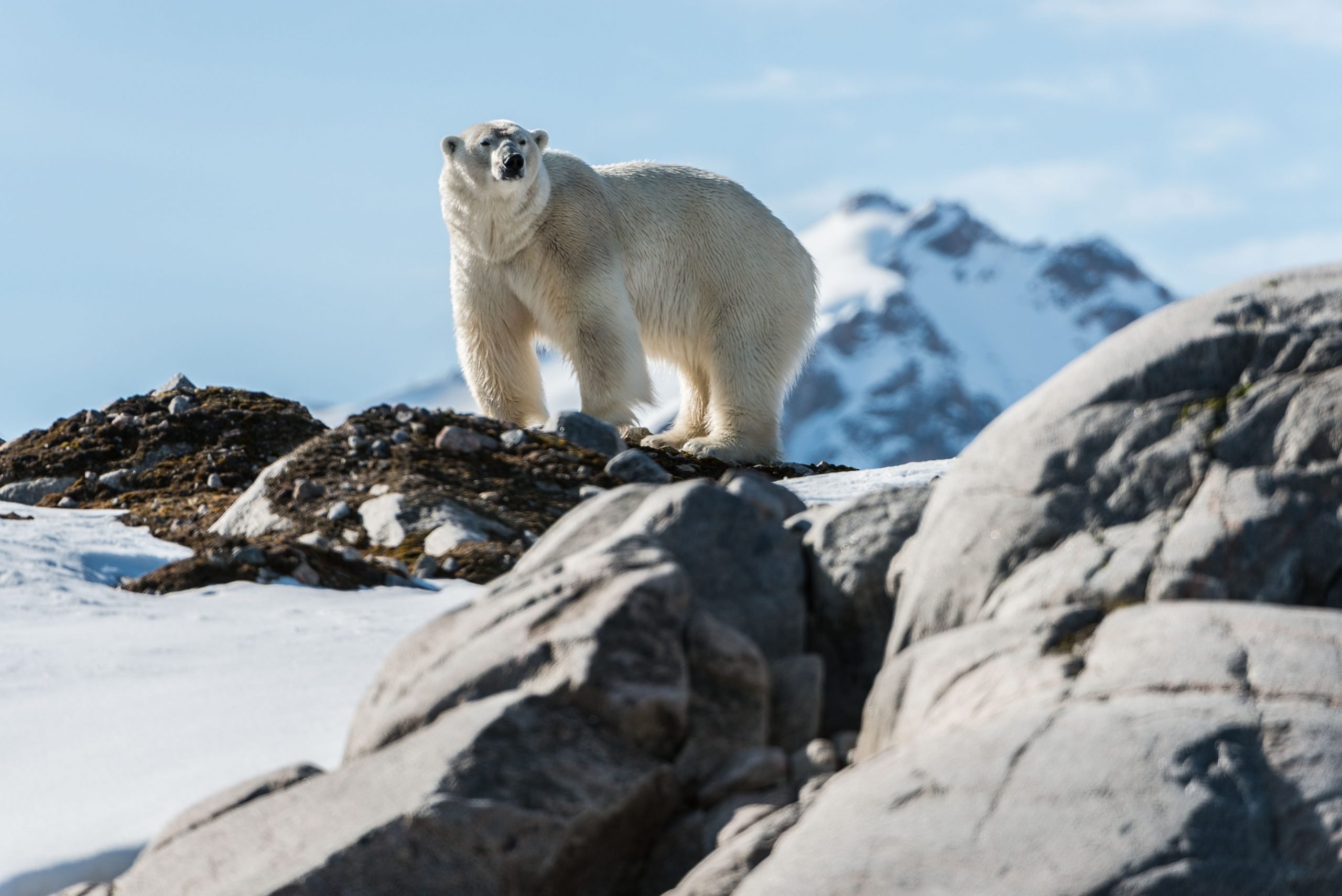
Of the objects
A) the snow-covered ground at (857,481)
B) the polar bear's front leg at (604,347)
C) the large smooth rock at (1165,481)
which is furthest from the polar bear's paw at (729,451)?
the large smooth rock at (1165,481)

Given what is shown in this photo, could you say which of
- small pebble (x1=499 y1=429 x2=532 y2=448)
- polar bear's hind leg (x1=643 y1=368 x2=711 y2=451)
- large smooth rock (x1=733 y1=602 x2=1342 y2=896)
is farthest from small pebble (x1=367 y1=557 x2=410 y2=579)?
polar bear's hind leg (x1=643 y1=368 x2=711 y2=451)

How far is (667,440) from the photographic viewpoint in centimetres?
1417

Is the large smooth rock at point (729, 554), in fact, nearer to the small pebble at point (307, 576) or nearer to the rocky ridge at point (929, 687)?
the rocky ridge at point (929, 687)

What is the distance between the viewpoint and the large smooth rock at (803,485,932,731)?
536 cm

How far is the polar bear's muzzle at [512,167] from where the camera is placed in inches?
474

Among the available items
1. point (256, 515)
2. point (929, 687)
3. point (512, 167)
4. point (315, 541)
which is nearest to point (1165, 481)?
point (929, 687)

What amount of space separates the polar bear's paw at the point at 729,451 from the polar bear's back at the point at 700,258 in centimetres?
102

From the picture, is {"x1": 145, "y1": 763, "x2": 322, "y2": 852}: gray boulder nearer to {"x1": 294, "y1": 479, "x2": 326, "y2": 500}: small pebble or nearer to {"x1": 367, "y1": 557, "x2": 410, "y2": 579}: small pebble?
{"x1": 367, "y1": 557, "x2": 410, "y2": 579}: small pebble

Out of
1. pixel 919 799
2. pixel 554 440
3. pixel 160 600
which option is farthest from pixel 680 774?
pixel 554 440

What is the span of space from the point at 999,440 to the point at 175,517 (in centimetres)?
680

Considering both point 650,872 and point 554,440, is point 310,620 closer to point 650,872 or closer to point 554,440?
point 650,872

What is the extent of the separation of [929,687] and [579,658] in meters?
1.08

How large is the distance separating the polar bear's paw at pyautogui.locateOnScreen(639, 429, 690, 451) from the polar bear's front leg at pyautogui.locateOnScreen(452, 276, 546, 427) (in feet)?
3.11

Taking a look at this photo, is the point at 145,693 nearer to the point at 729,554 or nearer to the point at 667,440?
the point at 729,554
